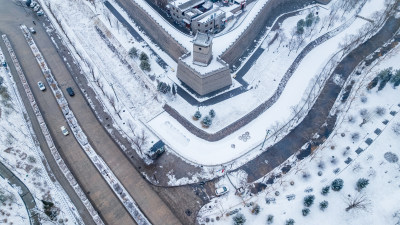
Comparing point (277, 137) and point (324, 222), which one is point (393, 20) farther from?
point (324, 222)

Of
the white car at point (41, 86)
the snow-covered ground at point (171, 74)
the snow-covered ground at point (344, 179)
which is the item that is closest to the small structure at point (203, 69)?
the snow-covered ground at point (171, 74)

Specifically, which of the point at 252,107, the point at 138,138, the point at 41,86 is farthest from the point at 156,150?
the point at 41,86

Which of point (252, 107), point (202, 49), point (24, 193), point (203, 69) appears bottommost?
point (24, 193)

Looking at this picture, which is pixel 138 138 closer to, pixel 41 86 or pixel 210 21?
pixel 41 86

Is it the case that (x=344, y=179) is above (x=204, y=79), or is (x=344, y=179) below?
below

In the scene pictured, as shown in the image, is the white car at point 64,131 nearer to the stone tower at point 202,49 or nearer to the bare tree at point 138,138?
the bare tree at point 138,138

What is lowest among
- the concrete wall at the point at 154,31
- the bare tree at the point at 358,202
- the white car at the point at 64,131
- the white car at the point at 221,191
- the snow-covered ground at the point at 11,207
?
the snow-covered ground at the point at 11,207

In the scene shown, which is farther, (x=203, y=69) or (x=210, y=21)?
(x=210, y=21)

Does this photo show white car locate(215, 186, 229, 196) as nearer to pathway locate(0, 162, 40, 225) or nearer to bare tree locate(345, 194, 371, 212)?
bare tree locate(345, 194, 371, 212)
